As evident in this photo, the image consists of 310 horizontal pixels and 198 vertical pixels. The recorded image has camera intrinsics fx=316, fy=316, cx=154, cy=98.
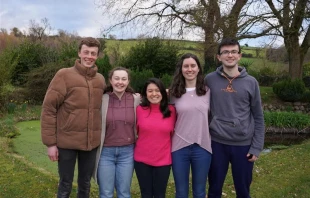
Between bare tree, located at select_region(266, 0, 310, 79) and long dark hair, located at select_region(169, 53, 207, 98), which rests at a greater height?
bare tree, located at select_region(266, 0, 310, 79)

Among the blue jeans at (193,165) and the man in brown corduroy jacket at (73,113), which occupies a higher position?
the man in brown corduroy jacket at (73,113)

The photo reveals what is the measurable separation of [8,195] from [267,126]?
7.93 metres

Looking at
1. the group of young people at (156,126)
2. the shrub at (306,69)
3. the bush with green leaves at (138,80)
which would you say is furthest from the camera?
the shrub at (306,69)

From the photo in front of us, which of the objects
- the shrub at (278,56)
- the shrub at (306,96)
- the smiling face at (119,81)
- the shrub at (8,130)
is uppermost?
the shrub at (278,56)

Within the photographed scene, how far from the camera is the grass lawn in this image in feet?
13.2

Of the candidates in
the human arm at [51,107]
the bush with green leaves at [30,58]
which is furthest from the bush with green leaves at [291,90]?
the human arm at [51,107]

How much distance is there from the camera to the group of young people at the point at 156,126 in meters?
2.70

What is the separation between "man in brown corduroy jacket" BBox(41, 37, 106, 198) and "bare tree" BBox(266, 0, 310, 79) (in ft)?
31.6

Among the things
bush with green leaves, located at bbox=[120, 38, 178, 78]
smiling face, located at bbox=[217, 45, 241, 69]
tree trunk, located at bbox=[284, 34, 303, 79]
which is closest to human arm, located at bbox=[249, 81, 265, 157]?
smiling face, located at bbox=[217, 45, 241, 69]

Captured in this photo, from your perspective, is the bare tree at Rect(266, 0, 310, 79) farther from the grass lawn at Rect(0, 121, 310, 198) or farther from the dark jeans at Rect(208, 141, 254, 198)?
the dark jeans at Rect(208, 141, 254, 198)

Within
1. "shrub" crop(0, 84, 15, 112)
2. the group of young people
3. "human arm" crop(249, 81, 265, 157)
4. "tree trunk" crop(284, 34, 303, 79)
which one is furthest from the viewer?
"tree trunk" crop(284, 34, 303, 79)

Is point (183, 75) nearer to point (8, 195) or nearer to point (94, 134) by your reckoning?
point (94, 134)

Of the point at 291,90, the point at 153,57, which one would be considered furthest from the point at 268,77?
the point at 153,57

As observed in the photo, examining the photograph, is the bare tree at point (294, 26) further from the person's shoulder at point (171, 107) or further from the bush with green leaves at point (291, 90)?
the person's shoulder at point (171, 107)
